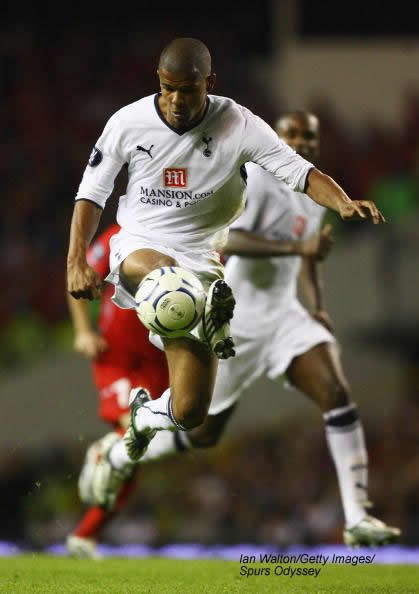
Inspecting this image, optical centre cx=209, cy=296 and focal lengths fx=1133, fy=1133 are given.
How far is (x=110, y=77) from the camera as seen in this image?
52.1 ft

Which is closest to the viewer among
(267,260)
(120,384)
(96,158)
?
(96,158)

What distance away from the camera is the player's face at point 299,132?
7324 millimetres

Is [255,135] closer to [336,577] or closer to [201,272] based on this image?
[201,272]

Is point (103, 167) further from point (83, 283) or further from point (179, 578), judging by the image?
point (179, 578)

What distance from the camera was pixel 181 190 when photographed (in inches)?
232

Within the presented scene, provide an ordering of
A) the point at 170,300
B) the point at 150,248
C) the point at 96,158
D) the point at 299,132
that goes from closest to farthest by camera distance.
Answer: the point at 170,300, the point at 150,248, the point at 96,158, the point at 299,132

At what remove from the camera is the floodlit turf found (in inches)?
223

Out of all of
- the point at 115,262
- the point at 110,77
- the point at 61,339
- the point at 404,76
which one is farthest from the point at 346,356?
the point at 115,262

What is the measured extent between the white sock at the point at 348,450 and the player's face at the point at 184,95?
2283 mm

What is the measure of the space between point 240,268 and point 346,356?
597 cm

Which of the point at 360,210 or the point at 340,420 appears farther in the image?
the point at 340,420

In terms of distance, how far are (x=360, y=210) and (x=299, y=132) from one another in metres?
2.13

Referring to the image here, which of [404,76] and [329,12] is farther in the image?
[329,12]

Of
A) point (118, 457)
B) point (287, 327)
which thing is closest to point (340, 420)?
point (287, 327)
